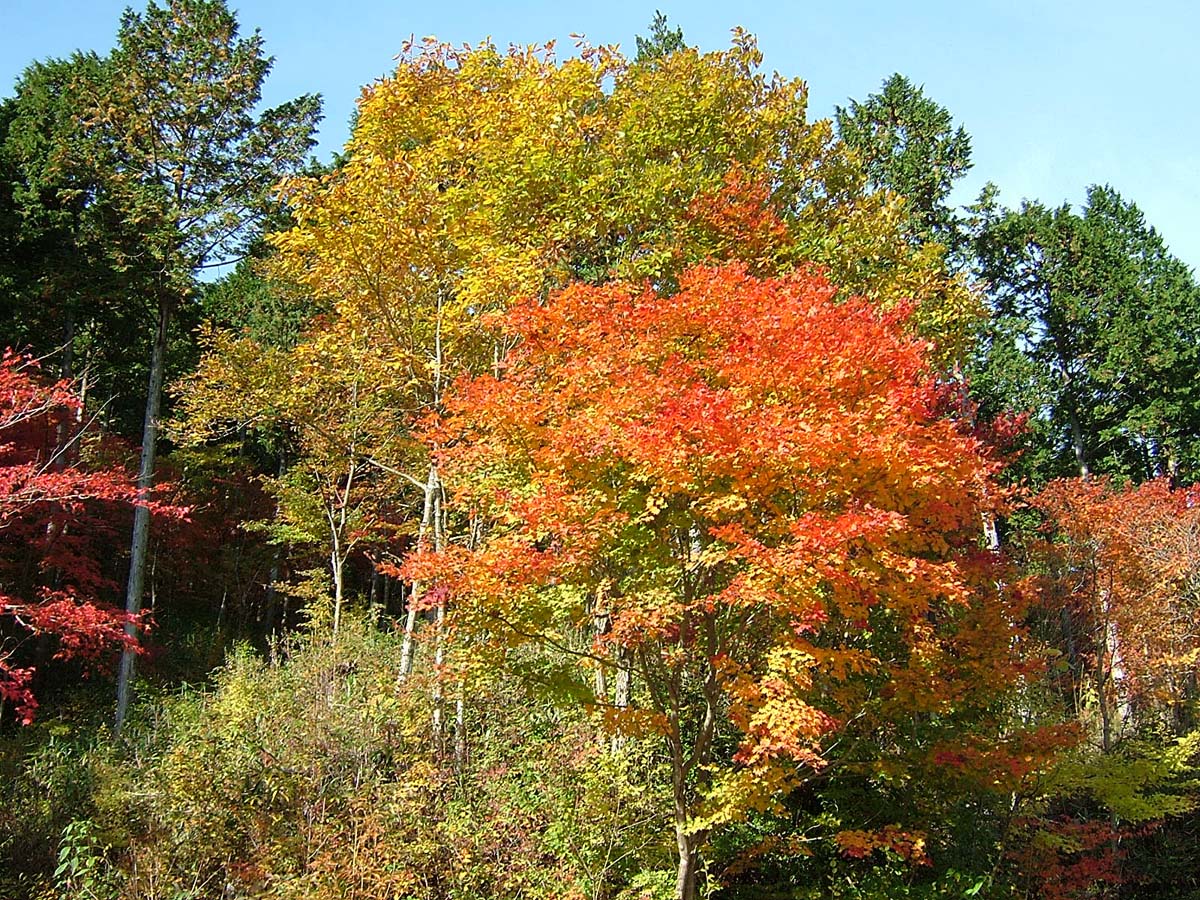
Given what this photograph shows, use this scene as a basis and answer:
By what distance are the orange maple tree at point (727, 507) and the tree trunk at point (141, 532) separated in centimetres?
828

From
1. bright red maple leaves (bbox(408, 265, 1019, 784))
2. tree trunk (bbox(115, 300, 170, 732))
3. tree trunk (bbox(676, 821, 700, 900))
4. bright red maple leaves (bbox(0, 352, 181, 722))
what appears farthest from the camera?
tree trunk (bbox(115, 300, 170, 732))

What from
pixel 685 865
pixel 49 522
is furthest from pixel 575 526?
pixel 49 522

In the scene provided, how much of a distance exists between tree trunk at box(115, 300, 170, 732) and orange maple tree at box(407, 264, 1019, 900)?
326 inches

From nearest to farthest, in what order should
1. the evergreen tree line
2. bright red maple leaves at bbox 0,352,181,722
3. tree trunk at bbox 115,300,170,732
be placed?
the evergreen tree line
bright red maple leaves at bbox 0,352,181,722
tree trunk at bbox 115,300,170,732

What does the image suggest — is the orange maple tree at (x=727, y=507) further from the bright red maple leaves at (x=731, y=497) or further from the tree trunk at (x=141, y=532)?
the tree trunk at (x=141, y=532)

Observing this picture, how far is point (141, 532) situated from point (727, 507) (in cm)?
1218

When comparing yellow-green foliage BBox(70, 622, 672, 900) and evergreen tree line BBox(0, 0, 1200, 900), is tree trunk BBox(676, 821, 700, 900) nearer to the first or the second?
evergreen tree line BBox(0, 0, 1200, 900)

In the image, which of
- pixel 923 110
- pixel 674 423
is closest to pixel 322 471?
pixel 674 423

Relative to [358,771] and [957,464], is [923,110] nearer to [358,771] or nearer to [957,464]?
[957,464]

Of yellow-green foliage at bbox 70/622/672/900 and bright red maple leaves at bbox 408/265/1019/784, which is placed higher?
bright red maple leaves at bbox 408/265/1019/784

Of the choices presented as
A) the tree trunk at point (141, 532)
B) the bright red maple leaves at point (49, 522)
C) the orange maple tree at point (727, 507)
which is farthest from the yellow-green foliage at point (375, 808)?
the tree trunk at point (141, 532)

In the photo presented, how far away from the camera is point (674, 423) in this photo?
270 inches

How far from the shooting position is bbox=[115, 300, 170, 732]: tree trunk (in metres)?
13.7

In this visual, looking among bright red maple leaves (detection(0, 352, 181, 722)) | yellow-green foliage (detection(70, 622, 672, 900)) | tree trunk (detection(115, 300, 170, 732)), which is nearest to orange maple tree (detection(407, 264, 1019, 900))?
yellow-green foliage (detection(70, 622, 672, 900))
